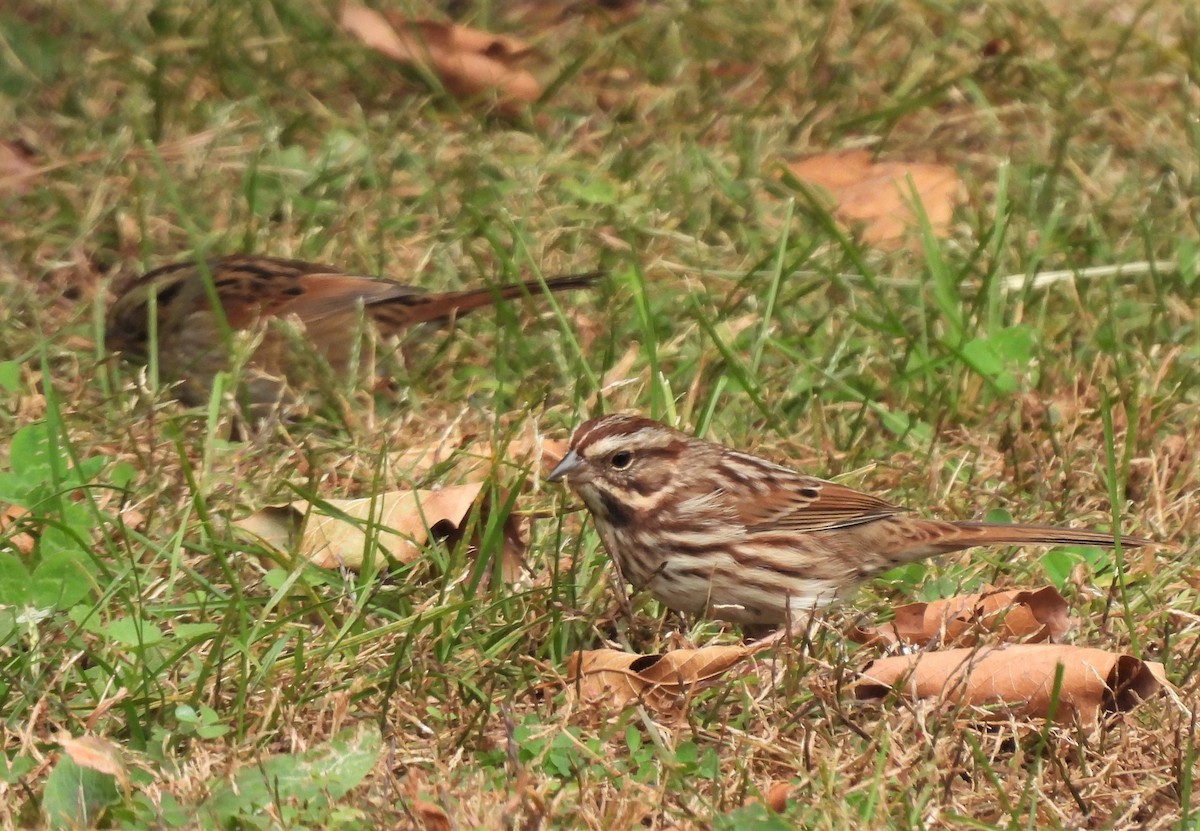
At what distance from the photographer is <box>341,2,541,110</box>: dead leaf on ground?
7.76 m

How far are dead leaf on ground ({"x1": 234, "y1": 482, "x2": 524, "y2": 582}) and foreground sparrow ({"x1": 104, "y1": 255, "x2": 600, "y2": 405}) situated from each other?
1.20 metres

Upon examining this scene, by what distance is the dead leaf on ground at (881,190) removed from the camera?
6.98 m

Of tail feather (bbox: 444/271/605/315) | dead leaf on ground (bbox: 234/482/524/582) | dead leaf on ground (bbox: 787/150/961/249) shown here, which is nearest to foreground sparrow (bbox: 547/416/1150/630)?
dead leaf on ground (bbox: 234/482/524/582)

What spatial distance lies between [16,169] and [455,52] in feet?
6.30

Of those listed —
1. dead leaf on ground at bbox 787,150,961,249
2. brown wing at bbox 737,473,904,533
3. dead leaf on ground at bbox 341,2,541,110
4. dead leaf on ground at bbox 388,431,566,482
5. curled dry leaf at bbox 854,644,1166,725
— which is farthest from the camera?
dead leaf on ground at bbox 341,2,541,110

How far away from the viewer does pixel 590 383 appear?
5.41 m

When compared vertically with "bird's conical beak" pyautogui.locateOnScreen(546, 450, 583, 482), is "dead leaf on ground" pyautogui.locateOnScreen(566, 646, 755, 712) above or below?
below

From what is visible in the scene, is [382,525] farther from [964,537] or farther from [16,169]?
[16,169]

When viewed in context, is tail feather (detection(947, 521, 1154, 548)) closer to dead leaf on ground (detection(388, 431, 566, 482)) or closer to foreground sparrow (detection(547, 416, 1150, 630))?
foreground sparrow (detection(547, 416, 1150, 630))

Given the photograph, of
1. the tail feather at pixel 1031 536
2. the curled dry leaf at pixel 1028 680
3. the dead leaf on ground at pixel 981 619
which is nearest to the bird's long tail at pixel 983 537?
the tail feather at pixel 1031 536

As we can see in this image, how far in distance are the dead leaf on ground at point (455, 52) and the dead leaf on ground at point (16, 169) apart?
1.53 m

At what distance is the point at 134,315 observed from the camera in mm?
5875

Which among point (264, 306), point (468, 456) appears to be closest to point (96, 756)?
point (468, 456)

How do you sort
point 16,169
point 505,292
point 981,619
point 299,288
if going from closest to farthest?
1. point 981,619
2. point 505,292
3. point 299,288
4. point 16,169
